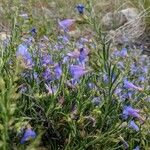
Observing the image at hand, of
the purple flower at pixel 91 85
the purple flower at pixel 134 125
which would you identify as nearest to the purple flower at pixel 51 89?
the purple flower at pixel 91 85

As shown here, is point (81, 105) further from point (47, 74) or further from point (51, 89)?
point (47, 74)

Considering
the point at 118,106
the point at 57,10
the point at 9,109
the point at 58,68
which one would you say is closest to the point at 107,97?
the point at 118,106

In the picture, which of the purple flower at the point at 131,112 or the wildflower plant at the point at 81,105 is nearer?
the wildflower plant at the point at 81,105

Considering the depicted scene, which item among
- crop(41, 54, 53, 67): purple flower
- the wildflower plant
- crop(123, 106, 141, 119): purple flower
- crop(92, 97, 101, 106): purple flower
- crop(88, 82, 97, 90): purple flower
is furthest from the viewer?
crop(41, 54, 53, 67): purple flower

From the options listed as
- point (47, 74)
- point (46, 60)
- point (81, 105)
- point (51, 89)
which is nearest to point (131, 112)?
point (81, 105)

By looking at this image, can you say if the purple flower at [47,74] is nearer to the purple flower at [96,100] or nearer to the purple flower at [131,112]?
the purple flower at [96,100]

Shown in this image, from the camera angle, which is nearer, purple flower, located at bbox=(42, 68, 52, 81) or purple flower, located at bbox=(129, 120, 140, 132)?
purple flower, located at bbox=(129, 120, 140, 132)

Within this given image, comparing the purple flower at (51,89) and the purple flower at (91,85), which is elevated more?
the purple flower at (51,89)

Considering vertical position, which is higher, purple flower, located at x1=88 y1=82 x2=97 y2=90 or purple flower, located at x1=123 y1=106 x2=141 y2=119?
purple flower, located at x1=88 y1=82 x2=97 y2=90

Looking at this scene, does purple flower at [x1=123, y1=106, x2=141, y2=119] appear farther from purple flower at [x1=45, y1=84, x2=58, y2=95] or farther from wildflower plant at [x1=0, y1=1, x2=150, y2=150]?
purple flower at [x1=45, y1=84, x2=58, y2=95]

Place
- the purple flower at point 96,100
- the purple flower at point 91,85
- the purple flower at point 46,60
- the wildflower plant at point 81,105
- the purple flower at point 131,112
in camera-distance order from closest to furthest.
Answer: the wildflower plant at point 81,105 → the purple flower at point 131,112 → the purple flower at point 96,100 → the purple flower at point 91,85 → the purple flower at point 46,60

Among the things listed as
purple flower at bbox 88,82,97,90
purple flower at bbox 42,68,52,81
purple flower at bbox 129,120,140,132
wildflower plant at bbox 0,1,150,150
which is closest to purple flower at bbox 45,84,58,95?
wildflower plant at bbox 0,1,150,150
